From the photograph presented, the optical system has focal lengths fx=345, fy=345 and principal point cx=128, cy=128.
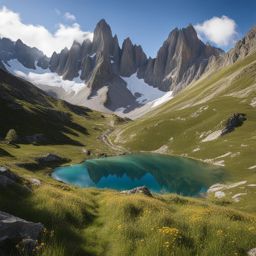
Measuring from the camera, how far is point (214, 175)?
105 meters

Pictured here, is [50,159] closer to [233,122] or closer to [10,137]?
[10,137]

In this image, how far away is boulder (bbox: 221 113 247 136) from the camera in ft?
509

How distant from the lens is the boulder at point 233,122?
155 m

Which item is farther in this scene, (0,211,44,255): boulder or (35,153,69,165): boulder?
(35,153,69,165): boulder

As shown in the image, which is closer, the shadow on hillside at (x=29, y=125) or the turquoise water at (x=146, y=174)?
the turquoise water at (x=146, y=174)

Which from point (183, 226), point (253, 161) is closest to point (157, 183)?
point (253, 161)

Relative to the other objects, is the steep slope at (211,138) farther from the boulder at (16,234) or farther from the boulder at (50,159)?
the boulder at (16,234)

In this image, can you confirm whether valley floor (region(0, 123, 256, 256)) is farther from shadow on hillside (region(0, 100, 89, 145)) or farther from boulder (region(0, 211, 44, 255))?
shadow on hillside (region(0, 100, 89, 145))

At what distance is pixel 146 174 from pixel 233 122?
6421 centimetres

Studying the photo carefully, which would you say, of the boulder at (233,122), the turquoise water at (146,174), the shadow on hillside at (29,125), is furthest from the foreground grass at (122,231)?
the shadow on hillside at (29,125)

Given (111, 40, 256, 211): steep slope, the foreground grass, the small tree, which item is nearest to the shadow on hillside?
the small tree

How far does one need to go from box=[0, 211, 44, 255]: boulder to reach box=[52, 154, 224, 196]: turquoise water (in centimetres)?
7081

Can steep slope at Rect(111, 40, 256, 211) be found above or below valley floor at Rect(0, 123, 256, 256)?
above

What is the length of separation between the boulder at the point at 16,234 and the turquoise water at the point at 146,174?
70.8m
